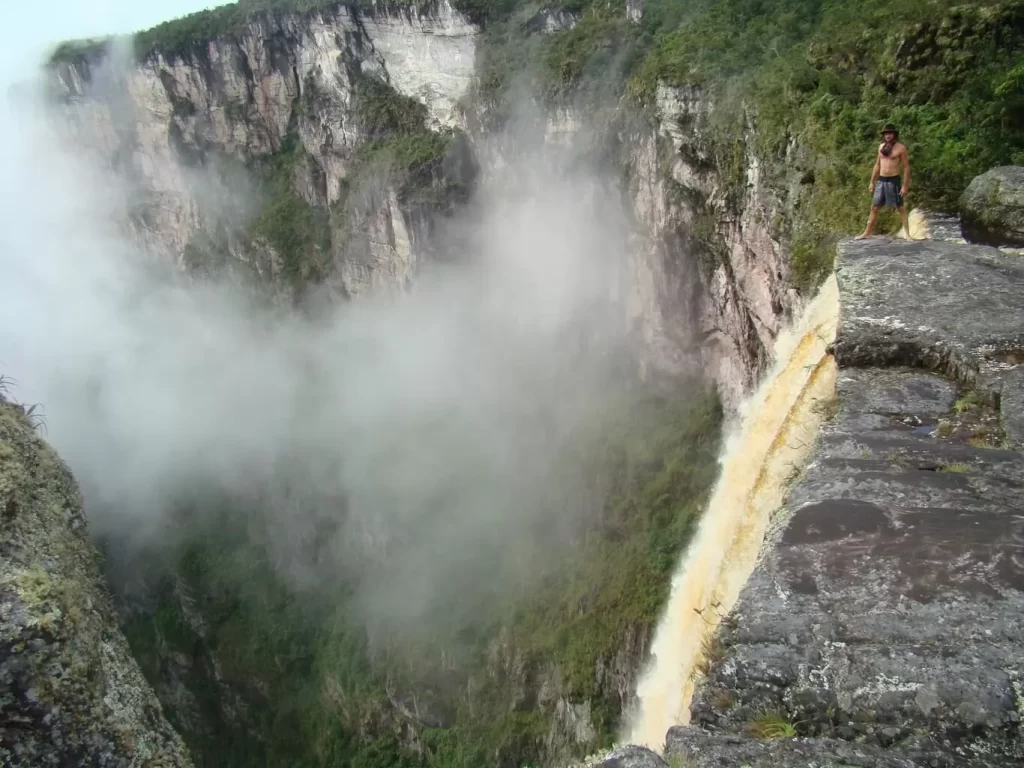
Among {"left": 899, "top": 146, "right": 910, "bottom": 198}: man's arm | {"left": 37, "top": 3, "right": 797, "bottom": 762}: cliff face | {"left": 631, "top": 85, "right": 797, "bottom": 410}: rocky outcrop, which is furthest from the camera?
{"left": 37, "top": 3, "right": 797, "bottom": 762}: cliff face

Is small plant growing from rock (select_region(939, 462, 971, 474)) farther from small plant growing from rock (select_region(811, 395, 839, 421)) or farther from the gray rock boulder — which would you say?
the gray rock boulder

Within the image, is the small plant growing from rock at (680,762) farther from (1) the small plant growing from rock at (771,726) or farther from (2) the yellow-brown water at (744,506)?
(2) the yellow-brown water at (744,506)

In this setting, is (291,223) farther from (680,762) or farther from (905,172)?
(680,762)

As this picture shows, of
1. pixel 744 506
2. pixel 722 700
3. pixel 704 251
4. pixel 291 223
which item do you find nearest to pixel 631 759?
pixel 722 700

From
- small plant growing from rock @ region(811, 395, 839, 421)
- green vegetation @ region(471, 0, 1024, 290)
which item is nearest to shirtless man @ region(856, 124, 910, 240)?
green vegetation @ region(471, 0, 1024, 290)

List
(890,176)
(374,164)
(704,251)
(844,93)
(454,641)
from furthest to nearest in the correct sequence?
(374,164)
(454,641)
(704,251)
(844,93)
(890,176)

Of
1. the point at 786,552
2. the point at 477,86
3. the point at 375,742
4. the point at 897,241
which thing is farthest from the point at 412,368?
the point at 786,552
